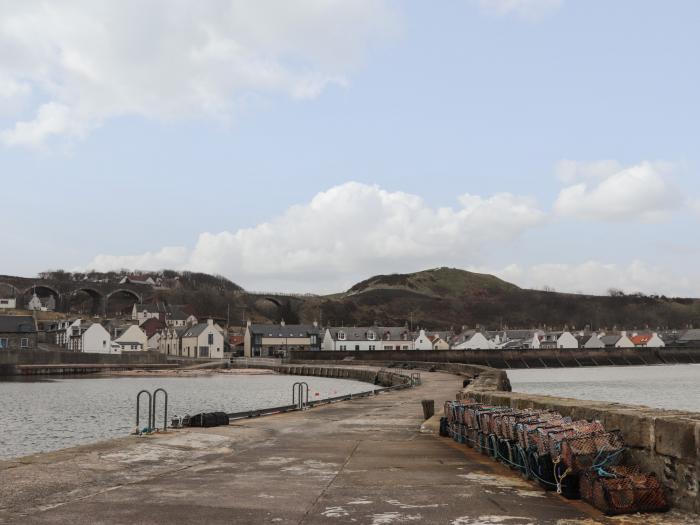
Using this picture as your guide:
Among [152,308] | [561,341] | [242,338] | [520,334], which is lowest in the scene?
[561,341]

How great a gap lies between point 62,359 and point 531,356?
294 ft

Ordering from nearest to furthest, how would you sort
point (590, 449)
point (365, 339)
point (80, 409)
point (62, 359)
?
point (590, 449) → point (80, 409) → point (62, 359) → point (365, 339)

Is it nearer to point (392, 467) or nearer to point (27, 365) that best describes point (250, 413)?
point (392, 467)

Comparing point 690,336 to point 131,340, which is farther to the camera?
point 690,336

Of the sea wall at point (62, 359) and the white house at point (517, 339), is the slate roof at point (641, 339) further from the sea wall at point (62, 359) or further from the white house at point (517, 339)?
the sea wall at point (62, 359)

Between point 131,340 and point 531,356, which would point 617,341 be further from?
point 131,340

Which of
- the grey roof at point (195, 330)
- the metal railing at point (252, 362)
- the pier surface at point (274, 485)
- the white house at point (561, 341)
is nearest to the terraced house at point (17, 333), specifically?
the metal railing at point (252, 362)

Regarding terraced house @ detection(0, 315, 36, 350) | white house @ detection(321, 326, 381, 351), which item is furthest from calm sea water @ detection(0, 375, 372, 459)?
white house @ detection(321, 326, 381, 351)

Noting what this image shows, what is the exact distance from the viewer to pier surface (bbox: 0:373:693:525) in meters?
8.24

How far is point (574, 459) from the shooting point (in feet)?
30.2

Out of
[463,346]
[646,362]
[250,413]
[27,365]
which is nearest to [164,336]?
[27,365]

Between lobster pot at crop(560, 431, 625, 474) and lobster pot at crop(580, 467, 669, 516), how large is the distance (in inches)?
17.1

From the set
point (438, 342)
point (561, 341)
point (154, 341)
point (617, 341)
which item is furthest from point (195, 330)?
point (617, 341)

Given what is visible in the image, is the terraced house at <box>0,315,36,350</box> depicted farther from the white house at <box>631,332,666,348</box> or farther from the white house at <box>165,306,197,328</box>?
the white house at <box>631,332,666,348</box>
